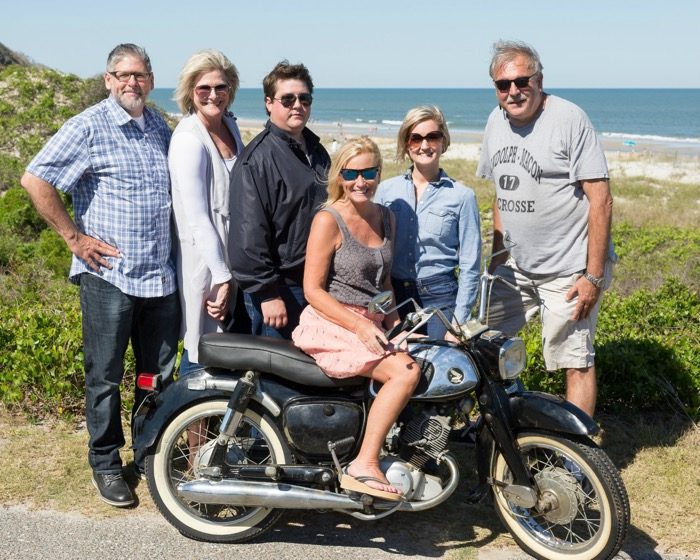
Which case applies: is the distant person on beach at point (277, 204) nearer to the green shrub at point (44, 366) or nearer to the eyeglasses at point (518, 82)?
the eyeglasses at point (518, 82)

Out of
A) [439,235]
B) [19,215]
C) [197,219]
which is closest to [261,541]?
[197,219]

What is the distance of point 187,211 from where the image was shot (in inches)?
178

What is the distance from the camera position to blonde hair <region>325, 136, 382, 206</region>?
13.8 ft

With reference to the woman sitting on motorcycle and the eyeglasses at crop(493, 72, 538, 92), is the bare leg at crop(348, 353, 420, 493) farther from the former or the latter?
the eyeglasses at crop(493, 72, 538, 92)

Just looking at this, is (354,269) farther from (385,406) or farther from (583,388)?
(583,388)

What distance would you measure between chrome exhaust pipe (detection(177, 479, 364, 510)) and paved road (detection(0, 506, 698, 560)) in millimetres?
246

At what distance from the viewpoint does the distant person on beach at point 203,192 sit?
452cm

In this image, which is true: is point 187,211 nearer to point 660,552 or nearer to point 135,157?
point 135,157

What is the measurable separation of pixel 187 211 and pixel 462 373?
5.30ft

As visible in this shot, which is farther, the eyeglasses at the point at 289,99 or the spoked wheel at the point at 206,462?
the eyeglasses at the point at 289,99

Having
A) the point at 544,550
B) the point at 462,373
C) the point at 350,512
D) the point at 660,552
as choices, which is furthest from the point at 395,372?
the point at 660,552

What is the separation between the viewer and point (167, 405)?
4.40m

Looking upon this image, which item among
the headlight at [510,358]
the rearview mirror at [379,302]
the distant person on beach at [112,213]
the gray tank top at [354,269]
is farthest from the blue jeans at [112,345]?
the headlight at [510,358]

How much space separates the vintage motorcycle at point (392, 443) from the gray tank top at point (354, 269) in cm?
26
